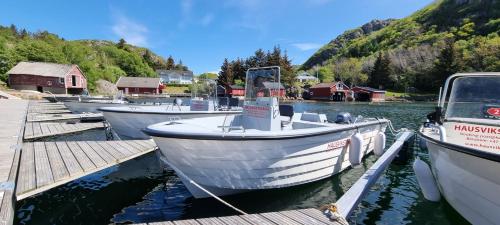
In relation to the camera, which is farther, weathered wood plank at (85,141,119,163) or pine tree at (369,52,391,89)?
pine tree at (369,52,391,89)

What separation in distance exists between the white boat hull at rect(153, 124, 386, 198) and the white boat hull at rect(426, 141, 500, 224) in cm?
243

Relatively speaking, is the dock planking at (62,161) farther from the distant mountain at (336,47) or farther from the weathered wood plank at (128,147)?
the distant mountain at (336,47)

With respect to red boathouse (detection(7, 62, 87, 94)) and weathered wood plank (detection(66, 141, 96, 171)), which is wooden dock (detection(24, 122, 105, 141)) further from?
red boathouse (detection(7, 62, 87, 94))

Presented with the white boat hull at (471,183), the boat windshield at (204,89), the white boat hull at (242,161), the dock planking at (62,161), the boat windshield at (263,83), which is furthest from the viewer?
the boat windshield at (204,89)

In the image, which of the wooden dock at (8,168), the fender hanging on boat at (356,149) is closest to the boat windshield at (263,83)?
the fender hanging on boat at (356,149)

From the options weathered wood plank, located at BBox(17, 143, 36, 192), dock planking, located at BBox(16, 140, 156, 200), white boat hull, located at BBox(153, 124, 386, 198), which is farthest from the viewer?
white boat hull, located at BBox(153, 124, 386, 198)

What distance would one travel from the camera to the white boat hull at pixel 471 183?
392cm

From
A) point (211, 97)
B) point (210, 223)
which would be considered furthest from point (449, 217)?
point (211, 97)

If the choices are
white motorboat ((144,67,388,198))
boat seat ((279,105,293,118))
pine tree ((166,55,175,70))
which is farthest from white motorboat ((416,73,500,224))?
Result: pine tree ((166,55,175,70))

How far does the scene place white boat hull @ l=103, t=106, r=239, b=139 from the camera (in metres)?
11.2

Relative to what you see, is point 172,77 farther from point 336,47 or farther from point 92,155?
point 336,47

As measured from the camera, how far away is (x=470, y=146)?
5.87 m

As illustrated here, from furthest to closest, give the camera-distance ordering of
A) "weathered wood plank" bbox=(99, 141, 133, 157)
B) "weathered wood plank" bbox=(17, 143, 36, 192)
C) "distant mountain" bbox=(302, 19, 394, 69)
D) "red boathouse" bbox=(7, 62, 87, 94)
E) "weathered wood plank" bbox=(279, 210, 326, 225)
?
"distant mountain" bbox=(302, 19, 394, 69), "red boathouse" bbox=(7, 62, 87, 94), "weathered wood plank" bbox=(99, 141, 133, 157), "weathered wood plank" bbox=(17, 143, 36, 192), "weathered wood plank" bbox=(279, 210, 326, 225)

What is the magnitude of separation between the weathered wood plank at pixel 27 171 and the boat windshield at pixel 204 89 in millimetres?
6743
